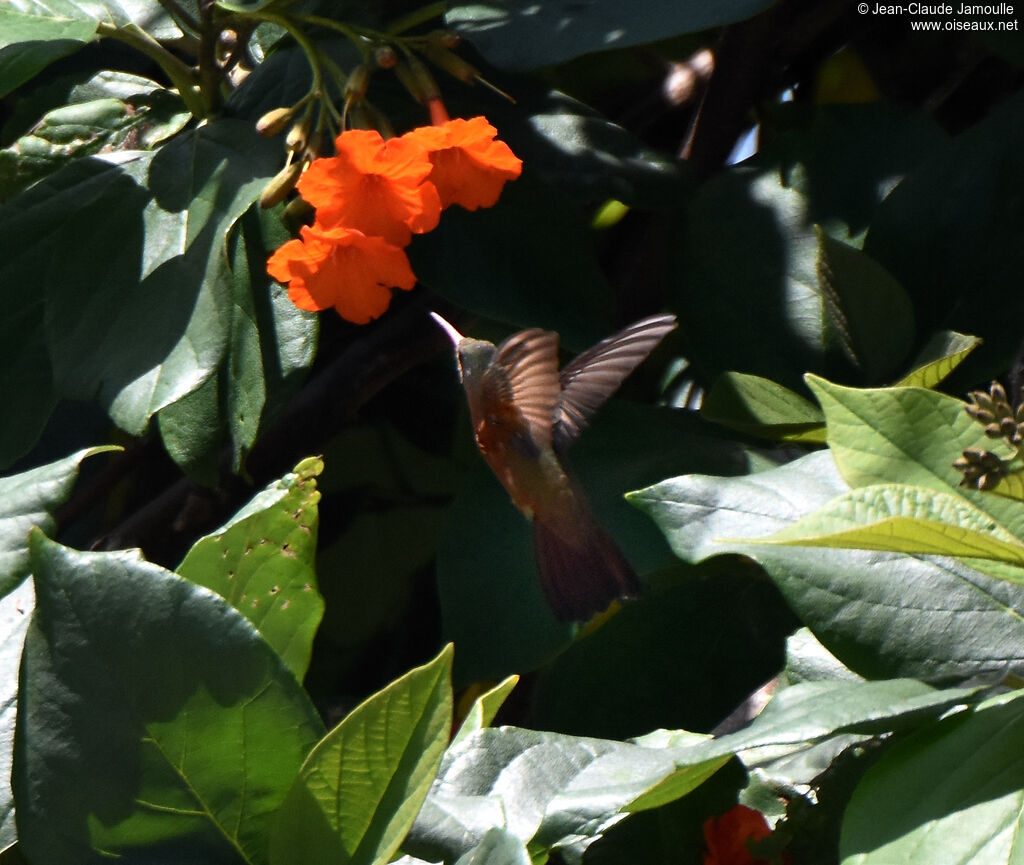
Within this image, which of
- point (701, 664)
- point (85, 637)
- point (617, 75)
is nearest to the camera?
point (85, 637)

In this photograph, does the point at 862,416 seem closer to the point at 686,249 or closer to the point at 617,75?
the point at 686,249

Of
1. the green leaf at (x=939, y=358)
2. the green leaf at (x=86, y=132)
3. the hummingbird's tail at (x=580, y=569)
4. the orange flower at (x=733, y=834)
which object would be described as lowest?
the orange flower at (x=733, y=834)

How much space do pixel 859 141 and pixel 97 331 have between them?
2.50 ft

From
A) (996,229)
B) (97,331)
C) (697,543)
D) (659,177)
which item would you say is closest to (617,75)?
(659,177)

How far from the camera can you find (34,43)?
119 centimetres

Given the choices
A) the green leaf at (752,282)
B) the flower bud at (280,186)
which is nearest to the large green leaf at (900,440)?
the green leaf at (752,282)

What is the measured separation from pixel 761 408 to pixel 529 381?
202mm

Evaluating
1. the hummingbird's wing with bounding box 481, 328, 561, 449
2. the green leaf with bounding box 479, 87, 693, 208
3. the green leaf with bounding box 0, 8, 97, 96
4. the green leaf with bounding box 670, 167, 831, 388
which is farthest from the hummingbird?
the green leaf with bounding box 0, 8, 97, 96

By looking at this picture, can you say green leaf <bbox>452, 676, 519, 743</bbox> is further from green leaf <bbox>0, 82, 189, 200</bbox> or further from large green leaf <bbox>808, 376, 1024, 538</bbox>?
green leaf <bbox>0, 82, 189, 200</bbox>

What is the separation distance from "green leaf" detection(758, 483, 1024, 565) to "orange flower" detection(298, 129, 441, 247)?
0.55m

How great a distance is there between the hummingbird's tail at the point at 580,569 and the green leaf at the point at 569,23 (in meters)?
0.42

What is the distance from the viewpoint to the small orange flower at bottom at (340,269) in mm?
1092

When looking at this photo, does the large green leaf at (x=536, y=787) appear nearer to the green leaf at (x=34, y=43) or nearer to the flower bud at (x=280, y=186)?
the flower bud at (x=280, y=186)

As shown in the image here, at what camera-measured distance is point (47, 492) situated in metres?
0.93
